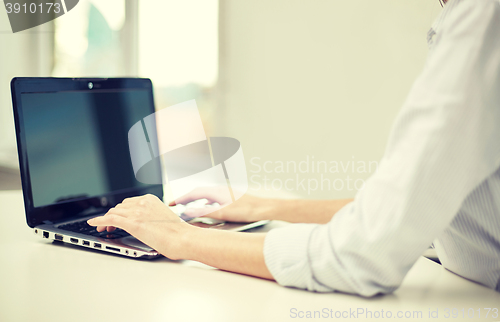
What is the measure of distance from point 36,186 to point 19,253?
0.40 feet

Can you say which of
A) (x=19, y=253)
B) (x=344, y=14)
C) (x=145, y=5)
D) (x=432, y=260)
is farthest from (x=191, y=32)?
(x=432, y=260)

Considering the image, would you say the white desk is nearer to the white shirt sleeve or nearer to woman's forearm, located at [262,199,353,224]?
the white shirt sleeve

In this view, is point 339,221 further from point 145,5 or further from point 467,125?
point 145,5

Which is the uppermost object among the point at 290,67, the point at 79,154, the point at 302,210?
the point at 290,67

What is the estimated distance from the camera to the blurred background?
29.1 inches

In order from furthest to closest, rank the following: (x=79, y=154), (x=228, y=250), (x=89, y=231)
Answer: (x=79, y=154)
(x=89, y=231)
(x=228, y=250)

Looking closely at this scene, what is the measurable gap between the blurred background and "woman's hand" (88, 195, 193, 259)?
221 mm

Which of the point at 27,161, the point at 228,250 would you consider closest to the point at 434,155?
the point at 228,250

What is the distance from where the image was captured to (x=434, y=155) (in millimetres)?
391

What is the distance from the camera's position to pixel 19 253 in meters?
0.62

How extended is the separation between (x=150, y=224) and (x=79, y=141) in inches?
11.4

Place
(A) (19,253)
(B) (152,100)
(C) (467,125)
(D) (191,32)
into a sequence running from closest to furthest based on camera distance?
(C) (467,125), (A) (19,253), (D) (191,32), (B) (152,100)

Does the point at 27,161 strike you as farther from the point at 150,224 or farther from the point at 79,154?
the point at 150,224

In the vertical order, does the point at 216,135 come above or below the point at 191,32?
below
